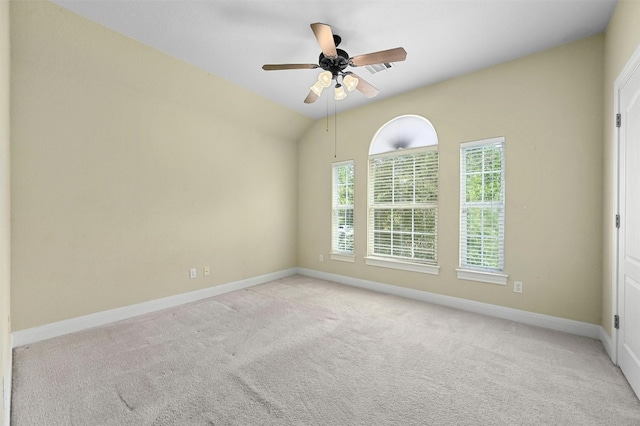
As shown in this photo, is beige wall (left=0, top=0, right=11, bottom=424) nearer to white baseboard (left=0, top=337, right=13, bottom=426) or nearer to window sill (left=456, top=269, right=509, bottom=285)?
white baseboard (left=0, top=337, right=13, bottom=426)

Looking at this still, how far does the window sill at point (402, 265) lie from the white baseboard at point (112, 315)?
203cm

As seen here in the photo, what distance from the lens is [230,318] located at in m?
3.20

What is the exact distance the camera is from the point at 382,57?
2293 mm

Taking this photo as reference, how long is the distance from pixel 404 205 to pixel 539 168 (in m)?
1.60

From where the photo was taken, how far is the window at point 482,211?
322 centimetres

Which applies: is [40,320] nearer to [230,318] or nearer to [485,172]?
[230,318]

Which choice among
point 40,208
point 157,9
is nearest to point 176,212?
point 40,208

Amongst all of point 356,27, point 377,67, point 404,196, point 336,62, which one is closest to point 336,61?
point 336,62

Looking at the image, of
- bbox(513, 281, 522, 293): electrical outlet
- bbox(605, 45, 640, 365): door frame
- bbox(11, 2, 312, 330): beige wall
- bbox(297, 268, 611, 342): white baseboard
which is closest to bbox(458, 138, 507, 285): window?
bbox(513, 281, 522, 293): electrical outlet

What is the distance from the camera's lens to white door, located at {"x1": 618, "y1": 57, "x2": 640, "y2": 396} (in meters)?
1.88

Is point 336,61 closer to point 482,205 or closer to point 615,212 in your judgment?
point 482,205

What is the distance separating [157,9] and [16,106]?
5.18 ft

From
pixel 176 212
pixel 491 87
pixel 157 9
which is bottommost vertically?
pixel 176 212

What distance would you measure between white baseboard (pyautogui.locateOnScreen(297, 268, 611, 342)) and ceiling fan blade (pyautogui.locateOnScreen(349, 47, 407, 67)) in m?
2.89
